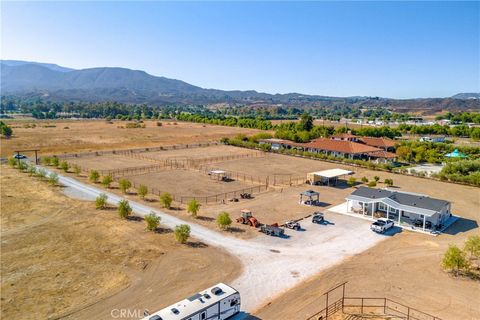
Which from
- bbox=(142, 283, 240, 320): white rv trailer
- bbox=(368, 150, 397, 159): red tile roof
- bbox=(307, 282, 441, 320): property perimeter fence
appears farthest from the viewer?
bbox=(368, 150, 397, 159): red tile roof

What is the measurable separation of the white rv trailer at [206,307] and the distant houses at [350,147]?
177 ft

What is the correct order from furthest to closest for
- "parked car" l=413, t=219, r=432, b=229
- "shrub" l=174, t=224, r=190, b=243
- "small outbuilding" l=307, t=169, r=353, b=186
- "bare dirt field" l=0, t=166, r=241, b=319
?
1. "small outbuilding" l=307, t=169, r=353, b=186
2. "parked car" l=413, t=219, r=432, b=229
3. "shrub" l=174, t=224, r=190, b=243
4. "bare dirt field" l=0, t=166, r=241, b=319

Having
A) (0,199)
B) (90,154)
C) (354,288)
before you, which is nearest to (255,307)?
(354,288)

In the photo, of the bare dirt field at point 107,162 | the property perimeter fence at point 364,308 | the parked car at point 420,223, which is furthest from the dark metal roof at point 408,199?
the bare dirt field at point 107,162

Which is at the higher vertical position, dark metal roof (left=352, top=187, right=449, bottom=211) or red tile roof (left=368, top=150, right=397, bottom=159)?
red tile roof (left=368, top=150, right=397, bottom=159)

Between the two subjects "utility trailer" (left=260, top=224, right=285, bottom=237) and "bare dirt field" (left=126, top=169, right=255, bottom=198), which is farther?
"bare dirt field" (left=126, top=169, right=255, bottom=198)

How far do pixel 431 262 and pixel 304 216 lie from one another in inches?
473

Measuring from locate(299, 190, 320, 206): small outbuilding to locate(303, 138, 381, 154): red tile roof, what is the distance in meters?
30.1

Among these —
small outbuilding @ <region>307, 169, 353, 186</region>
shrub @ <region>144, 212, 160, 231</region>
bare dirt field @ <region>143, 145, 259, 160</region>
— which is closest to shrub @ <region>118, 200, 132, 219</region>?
shrub @ <region>144, 212, 160, 231</region>

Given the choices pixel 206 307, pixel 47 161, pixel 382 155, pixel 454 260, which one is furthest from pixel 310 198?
pixel 47 161

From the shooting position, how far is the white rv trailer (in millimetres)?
15656

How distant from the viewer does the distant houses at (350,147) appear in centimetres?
6712

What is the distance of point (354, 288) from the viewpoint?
2120 cm

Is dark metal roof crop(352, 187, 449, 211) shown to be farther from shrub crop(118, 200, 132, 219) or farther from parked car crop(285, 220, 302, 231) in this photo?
shrub crop(118, 200, 132, 219)
